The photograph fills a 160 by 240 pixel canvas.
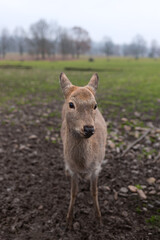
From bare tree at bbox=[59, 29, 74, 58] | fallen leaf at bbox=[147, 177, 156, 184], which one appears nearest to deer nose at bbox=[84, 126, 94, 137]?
fallen leaf at bbox=[147, 177, 156, 184]

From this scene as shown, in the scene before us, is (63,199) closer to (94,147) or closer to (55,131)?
(94,147)

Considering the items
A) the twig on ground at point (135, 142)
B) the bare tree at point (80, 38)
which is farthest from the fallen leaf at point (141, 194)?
the bare tree at point (80, 38)

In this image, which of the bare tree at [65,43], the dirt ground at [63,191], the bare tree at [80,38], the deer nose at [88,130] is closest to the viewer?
the deer nose at [88,130]

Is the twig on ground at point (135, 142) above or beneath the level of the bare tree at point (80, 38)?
beneath

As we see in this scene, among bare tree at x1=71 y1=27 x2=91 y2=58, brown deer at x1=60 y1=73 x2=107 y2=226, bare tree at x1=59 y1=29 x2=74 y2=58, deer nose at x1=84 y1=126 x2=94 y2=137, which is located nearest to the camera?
deer nose at x1=84 y1=126 x2=94 y2=137

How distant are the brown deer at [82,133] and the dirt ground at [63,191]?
31 cm

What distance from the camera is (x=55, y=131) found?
24.5 feet

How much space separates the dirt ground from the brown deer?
313mm

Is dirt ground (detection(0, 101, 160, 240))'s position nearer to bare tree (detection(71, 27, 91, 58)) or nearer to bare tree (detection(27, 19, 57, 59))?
bare tree (detection(71, 27, 91, 58))

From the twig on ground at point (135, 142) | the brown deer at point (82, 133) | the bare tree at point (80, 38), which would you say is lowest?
the twig on ground at point (135, 142)

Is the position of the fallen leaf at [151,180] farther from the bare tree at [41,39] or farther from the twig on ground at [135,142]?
the bare tree at [41,39]

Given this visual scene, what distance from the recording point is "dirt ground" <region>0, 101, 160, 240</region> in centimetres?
355

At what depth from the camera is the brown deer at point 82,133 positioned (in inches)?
107

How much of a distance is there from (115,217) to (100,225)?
32 centimetres
